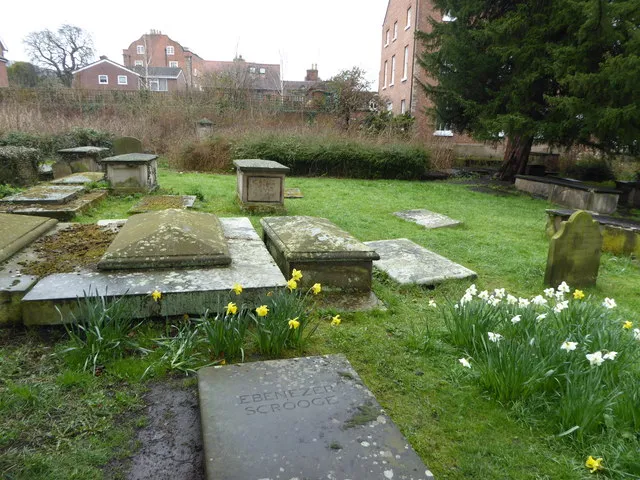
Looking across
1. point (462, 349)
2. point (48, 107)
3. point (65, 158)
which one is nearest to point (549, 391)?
point (462, 349)

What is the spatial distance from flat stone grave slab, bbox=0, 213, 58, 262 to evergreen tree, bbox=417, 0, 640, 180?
39.1ft

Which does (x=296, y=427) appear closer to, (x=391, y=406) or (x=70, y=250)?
(x=391, y=406)

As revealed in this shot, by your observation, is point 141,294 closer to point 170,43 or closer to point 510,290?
point 510,290

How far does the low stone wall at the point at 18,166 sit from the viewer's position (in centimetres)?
987

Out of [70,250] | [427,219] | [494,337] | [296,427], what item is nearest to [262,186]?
[427,219]

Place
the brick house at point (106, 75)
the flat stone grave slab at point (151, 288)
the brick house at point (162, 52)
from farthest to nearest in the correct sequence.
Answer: the brick house at point (162, 52)
the brick house at point (106, 75)
the flat stone grave slab at point (151, 288)

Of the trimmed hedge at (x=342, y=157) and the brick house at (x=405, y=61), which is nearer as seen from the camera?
the trimmed hedge at (x=342, y=157)

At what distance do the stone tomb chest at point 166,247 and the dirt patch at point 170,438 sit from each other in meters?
1.17

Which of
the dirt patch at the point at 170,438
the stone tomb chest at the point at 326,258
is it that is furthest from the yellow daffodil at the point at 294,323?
the stone tomb chest at the point at 326,258

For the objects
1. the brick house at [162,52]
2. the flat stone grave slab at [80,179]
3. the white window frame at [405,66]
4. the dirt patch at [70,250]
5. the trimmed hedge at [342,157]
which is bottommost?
the dirt patch at [70,250]

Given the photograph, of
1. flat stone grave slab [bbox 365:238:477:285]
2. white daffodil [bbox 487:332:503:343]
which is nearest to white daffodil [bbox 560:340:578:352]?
white daffodil [bbox 487:332:503:343]

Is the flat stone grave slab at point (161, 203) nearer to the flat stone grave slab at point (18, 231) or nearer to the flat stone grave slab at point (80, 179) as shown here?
the flat stone grave slab at point (80, 179)

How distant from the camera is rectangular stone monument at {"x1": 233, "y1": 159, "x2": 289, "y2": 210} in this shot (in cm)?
856

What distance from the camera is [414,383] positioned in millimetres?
2908
